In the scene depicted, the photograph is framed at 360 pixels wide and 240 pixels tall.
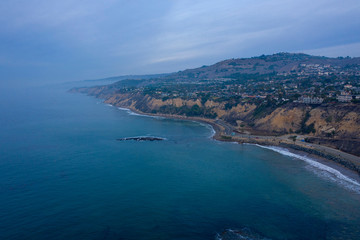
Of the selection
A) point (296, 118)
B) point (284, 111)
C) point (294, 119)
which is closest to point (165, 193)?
point (294, 119)

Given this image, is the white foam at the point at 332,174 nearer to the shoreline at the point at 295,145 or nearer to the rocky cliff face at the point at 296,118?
the shoreline at the point at 295,145

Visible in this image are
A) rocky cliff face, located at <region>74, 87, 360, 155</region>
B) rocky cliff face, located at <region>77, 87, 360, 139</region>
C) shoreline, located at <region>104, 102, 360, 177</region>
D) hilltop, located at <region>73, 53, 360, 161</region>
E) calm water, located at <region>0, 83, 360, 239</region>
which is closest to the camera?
calm water, located at <region>0, 83, 360, 239</region>

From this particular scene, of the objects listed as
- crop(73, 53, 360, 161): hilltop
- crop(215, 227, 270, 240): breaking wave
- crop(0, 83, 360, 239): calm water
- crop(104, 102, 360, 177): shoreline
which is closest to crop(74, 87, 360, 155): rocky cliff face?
crop(73, 53, 360, 161): hilltop

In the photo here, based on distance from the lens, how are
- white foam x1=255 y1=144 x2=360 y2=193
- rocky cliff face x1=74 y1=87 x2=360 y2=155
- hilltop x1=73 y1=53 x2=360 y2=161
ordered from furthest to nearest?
A: hilltop x1=73 y1=53 x2=360 y2=161 → rocky cliff face x1=74 y1=87 x2=360 y2=155 → white foam x1=255 y1=144 x2=360 y2=193

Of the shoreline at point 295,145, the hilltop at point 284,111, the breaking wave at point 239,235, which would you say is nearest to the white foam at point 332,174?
the shoreline at point 295,145

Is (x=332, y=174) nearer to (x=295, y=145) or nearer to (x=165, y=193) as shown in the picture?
(x=295, y=145)

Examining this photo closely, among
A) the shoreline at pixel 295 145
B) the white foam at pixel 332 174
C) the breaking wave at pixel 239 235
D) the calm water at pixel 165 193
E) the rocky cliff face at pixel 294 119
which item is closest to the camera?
the breaking wave at pixel 239 235

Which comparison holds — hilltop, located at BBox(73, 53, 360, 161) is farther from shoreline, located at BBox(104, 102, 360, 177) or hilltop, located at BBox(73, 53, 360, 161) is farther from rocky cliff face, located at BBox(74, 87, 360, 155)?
shoreline, located at BBox(104, 102, 360, 177)

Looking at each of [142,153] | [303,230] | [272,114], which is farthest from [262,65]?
[303,230]

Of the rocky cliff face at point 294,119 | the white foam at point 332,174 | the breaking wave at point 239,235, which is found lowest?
the white foam at point 332,174

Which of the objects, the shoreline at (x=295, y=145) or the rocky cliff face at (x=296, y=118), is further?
the rocky cliff face at (x=296, y=118)
